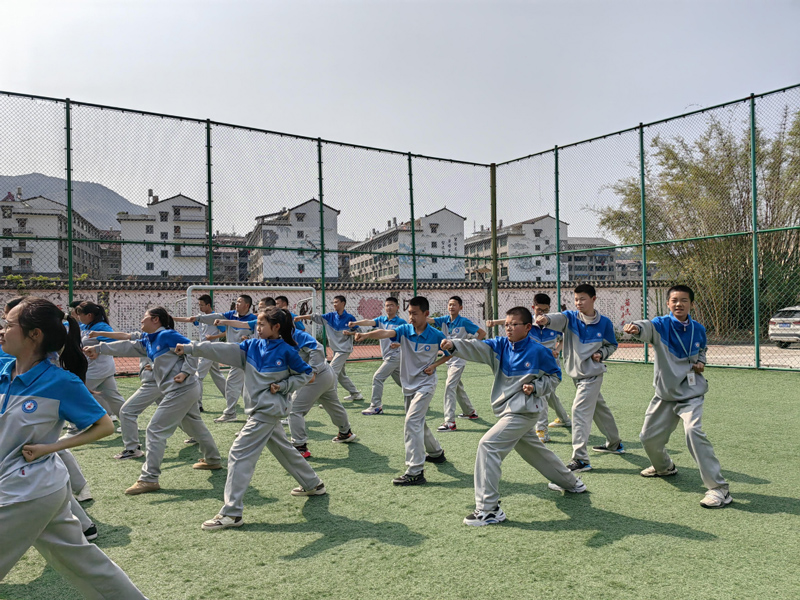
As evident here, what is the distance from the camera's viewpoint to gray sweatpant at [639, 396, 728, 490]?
14.9 feet

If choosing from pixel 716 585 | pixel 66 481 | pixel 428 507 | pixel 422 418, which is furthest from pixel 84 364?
pixel 716 585

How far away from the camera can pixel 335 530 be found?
163 inches

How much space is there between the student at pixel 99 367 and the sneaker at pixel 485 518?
476 centimetres

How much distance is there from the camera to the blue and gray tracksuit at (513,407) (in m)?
4.32

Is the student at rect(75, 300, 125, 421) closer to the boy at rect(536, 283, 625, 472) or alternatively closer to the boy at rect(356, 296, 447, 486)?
the boy at rect(356, 296, 447, 486)

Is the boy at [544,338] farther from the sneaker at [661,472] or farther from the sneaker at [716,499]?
the sneaker at [716,499]

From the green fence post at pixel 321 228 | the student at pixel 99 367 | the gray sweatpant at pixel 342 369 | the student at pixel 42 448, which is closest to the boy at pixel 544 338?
the gray sweatpant at pixel 342 369

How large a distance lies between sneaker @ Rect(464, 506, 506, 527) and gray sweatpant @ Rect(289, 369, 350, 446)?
2.64 meters

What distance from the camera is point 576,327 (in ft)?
19.6

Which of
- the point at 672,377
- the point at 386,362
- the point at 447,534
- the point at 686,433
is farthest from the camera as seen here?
the point at 386,362

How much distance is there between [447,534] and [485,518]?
1.11 feet

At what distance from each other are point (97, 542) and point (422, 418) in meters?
2.82

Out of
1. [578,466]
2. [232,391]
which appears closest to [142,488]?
[232,391]

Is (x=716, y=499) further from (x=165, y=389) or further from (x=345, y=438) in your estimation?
(x=165, y=389)
